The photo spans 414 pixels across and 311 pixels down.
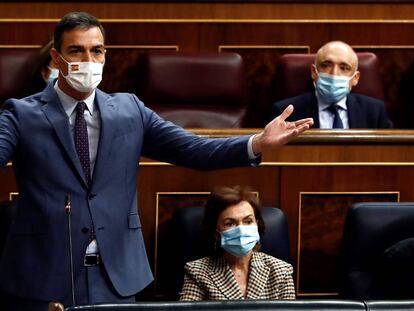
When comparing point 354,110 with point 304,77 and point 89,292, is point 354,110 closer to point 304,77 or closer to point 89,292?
point 304,77

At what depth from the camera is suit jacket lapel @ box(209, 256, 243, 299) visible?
1.08 meters

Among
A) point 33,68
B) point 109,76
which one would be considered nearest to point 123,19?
point 109,76

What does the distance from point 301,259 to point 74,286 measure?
0.41 m

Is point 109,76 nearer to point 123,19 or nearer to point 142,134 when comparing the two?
point 123,19

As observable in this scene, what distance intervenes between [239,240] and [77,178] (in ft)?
0.80

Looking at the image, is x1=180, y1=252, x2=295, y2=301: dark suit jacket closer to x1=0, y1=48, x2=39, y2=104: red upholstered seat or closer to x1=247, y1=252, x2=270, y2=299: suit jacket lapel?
x1=247, y1=252, x2=270, y2=299: suit jacket lapel

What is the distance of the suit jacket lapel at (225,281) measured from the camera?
108 centimetres

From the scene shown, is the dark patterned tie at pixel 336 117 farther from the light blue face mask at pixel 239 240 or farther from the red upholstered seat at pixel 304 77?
the light blue face mask at pixel 239 240

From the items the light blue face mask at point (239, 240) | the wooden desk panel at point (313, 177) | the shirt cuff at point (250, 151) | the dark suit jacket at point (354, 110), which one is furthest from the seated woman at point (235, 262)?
the dark suit jacket at point (354, 110)

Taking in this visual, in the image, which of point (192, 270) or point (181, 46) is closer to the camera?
point (192, 270)

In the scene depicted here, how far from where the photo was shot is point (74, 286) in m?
0.92

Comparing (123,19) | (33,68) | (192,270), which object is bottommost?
(192,270)

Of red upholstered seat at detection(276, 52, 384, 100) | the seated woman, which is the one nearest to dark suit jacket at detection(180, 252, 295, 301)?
the seated woman

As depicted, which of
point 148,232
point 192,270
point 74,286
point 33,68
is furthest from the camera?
point 33,68
